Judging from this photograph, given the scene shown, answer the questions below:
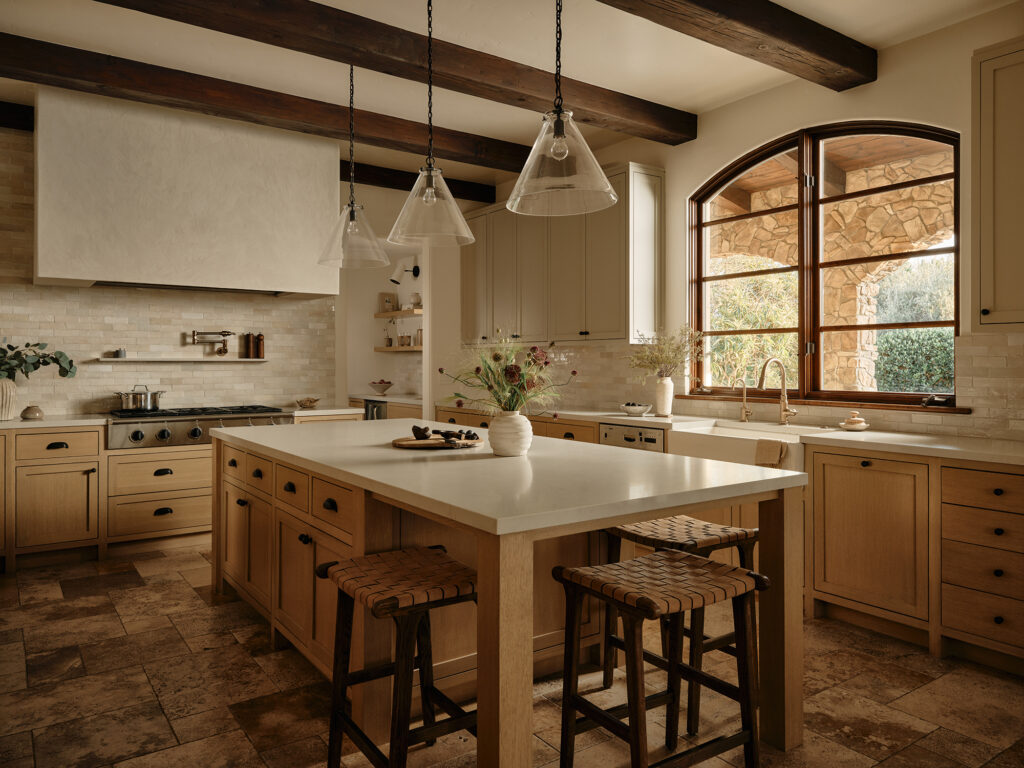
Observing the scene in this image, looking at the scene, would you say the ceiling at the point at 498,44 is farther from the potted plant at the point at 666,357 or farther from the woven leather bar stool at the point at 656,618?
the woven leather bar stool at the point at 656,618

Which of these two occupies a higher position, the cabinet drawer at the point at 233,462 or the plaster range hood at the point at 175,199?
the plaster range hood at the point at 175,199

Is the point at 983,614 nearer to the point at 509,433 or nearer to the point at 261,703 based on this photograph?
the point at 509,433

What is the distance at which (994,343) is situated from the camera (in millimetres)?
3604

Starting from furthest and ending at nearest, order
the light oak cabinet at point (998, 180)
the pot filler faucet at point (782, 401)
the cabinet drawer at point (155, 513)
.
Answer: the cabinet drawer at point (155, 513) → the pot filler faucet at point (782, 401) → the light oak cabinet at point (998, 180)

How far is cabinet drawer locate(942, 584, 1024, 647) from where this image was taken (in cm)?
298

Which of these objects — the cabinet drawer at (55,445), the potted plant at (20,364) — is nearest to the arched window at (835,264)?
the cabinet drawer at (55,445)

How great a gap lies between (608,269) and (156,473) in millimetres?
3499

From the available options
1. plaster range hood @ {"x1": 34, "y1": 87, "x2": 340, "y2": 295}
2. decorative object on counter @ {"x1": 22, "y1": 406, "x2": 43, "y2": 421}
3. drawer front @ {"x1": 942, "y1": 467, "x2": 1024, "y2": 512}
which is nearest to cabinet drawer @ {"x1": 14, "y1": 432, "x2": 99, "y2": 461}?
decorative object on counter @ {"x1": 22, "y1": 406, "x2": 43, "y2": 421}

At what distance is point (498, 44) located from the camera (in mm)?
4039

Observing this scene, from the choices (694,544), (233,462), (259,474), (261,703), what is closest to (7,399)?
(233,462)

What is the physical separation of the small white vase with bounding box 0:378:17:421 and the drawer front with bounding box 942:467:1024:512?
17.9 feet

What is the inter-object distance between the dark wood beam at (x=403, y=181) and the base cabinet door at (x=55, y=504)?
10.5ft

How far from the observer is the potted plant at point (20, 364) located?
479 cm

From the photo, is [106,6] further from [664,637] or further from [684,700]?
[684,700]
